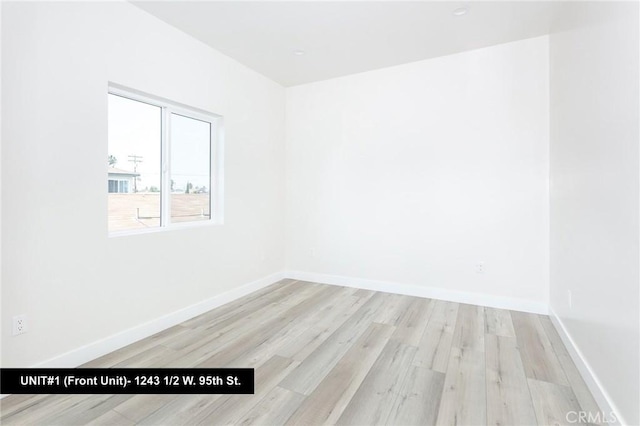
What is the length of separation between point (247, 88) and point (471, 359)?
3.53 metres

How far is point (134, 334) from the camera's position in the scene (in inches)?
97.9

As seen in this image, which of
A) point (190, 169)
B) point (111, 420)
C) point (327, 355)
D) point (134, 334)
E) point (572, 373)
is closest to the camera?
point (111, 420)

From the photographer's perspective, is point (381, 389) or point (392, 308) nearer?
point (381, 389)

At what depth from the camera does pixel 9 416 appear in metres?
1.63

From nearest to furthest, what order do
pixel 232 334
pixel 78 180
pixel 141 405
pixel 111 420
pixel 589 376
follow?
pixel 111 420 < pixel 141 405 < pixel 589 376 < pixel 78 180 < pixel 232 334

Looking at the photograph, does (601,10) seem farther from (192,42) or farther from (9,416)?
(9,416)

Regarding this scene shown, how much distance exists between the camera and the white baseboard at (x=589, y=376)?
1.54 metres

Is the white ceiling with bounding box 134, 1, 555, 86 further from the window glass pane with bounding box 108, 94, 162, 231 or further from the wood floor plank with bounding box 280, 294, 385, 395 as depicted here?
the wood floor plank with bounding box 280, 294, 385, 395

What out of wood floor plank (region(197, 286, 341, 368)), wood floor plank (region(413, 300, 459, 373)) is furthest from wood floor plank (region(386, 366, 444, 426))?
wood floor plank (region(197, 286, 341, 368))

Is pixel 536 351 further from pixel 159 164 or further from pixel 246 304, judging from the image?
pixel 159 164

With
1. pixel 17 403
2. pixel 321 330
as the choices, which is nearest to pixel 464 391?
pixel 321 330

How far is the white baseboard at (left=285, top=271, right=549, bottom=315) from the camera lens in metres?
3.15
